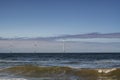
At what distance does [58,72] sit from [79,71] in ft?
6.16

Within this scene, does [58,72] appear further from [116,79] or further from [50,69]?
[116,79]

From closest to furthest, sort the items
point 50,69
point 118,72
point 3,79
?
point 3,79
point 118,72
point 50,69

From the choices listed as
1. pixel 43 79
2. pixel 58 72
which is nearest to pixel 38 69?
pixel 58 72

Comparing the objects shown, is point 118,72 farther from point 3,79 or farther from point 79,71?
point 3,79

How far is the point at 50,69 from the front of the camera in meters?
26.2

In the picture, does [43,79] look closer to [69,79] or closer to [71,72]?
[69,79]

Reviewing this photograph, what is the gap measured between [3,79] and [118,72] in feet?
32.4

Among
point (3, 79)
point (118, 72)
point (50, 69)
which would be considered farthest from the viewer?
point (50, 69)

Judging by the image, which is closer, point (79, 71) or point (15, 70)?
point (79, 71)

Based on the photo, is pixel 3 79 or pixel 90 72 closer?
pixel 3 79

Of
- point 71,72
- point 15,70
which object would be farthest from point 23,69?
point 71,72

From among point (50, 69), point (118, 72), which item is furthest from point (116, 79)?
point (50, 69)

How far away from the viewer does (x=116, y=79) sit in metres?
20.1

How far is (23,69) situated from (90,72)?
23.2 feet
